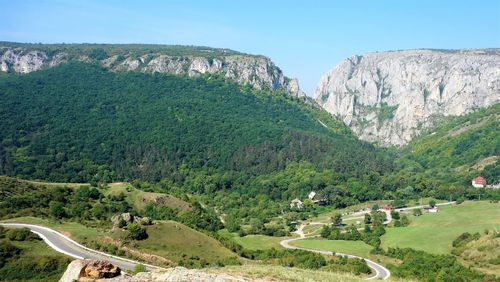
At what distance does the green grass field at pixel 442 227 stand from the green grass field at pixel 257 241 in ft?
65.9

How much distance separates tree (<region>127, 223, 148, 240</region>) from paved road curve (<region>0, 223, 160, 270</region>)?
18.8 feet

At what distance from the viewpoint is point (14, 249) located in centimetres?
4638

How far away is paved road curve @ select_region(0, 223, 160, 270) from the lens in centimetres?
4834

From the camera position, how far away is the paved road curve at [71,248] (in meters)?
48.3

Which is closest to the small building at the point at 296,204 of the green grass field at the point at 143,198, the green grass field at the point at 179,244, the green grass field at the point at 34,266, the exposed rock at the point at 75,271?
the green grass field at the point at 143,198

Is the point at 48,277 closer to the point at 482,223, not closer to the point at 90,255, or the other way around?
the point at 90,255

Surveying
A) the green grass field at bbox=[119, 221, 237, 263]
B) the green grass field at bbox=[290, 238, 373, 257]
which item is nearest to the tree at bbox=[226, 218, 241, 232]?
the green grass field at bbox=[290, 238, 373, 257]

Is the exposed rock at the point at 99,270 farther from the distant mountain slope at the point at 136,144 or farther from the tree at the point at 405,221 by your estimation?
the distant mountain slope at the point at 136,144

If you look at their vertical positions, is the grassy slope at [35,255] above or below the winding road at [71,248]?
above

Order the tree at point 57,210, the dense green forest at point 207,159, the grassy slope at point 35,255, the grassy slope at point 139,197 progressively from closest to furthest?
1. the grassy slope at point 35,255
2. the tree at point 57,210
3. the grassy slope at point 139,197
4. the dense green forest at point 207,159

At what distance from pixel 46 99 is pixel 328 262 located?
162752 mm

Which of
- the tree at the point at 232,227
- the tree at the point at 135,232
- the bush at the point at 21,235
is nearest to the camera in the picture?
the bush at the point at 21,235

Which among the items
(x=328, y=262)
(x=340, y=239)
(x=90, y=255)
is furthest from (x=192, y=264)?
(x=340, y=239)

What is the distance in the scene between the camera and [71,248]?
5138cm
